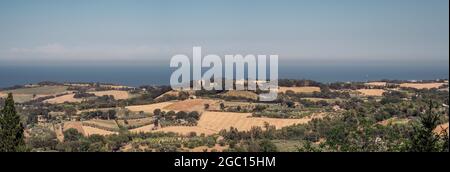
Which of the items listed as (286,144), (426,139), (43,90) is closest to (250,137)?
(286,144)

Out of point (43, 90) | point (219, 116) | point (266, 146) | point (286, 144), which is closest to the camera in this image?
point (266, 146)

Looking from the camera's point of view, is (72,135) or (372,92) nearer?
(72,135)

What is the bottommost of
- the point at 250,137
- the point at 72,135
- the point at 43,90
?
the point at 250,137

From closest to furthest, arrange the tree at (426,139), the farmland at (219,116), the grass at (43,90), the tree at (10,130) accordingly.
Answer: the tree at (426,139), the tree at (10,130), the farmland at (219,116), the grass at (43,90)

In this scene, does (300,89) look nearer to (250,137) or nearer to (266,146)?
(250,137)

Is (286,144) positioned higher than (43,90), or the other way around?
(43,90)

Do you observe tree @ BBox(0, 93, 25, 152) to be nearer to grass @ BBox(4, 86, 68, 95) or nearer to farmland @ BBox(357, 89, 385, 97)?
farmland @ BBox(357, 89, 385, 97)

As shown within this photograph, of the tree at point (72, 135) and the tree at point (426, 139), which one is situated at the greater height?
the tree at point (426, 139)

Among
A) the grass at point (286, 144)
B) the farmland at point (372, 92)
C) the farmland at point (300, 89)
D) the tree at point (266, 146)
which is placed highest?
the farmland at point (300, 89)

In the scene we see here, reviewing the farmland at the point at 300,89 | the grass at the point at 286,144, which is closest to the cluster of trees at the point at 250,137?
the grass at the point at 286,144

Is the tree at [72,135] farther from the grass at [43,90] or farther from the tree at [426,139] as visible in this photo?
the grass at [43,90]

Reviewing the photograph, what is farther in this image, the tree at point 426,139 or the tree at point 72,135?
the tree at point 72,135
